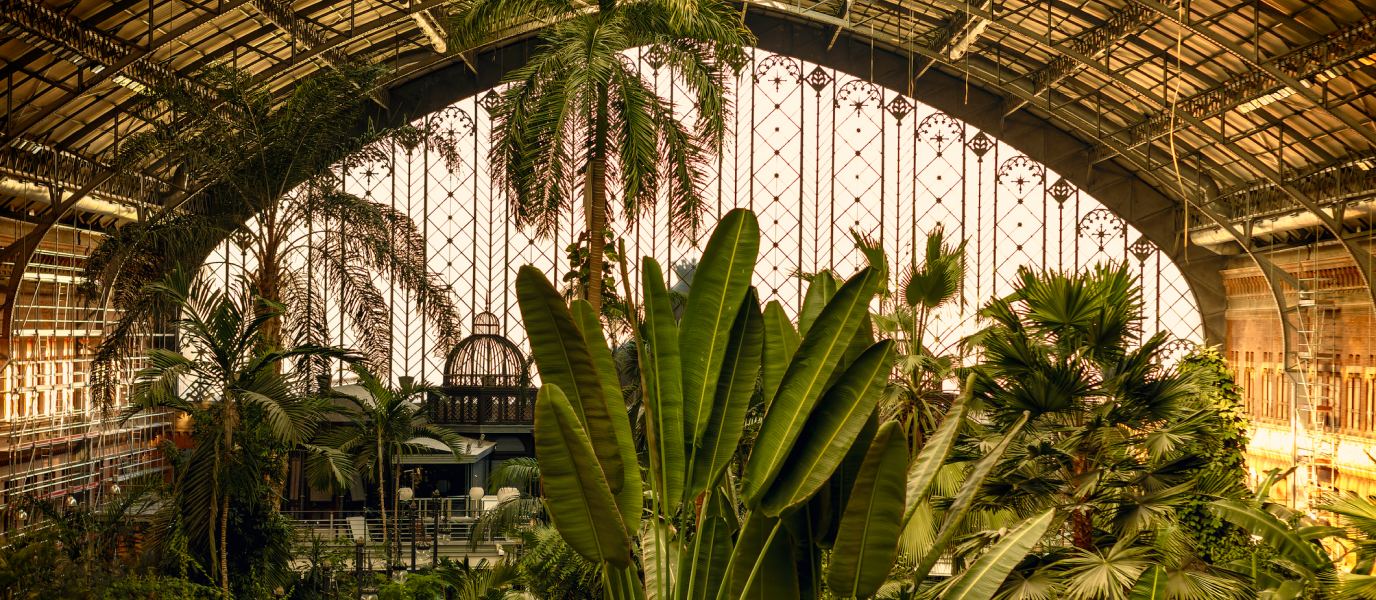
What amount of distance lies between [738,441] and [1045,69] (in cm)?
1791

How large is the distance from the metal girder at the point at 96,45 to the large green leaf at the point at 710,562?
35.2ft

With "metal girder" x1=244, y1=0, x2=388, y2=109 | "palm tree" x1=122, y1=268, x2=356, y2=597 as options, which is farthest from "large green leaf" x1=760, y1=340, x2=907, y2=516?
"metal girder" x1=244, y1=0, x2=388, y2=109

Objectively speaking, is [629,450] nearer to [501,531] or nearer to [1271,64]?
[501,531]

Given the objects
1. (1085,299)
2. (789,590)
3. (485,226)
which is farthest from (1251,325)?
(789,590)

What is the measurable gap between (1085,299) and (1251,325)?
18.0m

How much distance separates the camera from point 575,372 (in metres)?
3.36

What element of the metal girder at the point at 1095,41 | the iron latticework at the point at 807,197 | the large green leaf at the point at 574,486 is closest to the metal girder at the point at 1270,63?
the metal girder at the point at 1095,41

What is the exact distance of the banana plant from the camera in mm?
3248

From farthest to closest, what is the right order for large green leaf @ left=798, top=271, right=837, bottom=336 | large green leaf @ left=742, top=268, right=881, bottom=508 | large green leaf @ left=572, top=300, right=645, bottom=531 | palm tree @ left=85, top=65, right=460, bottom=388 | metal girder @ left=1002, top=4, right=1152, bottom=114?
metal girder @ left=1002, top=4, right=1152, bottom=114, palm tree @ left=85, top=65, right=460, bottom=388, large green leaf @ left=798, top=271, right=837, bottom=336, large green leaf @ left=572, top=300, right=645, bottom=531, large green leaf @ left=742, top=268, right=881, bottom=508

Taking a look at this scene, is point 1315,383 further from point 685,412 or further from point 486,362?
point 685,412

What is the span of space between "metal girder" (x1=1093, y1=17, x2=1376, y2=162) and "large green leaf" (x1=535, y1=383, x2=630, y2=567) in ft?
29.0

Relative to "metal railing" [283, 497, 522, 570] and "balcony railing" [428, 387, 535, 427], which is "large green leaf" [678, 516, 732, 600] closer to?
"metal railing" [283, 497, 522, 570]

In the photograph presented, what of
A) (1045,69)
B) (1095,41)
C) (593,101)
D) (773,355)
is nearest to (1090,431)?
(773,355)

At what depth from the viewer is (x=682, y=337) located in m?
3.62
